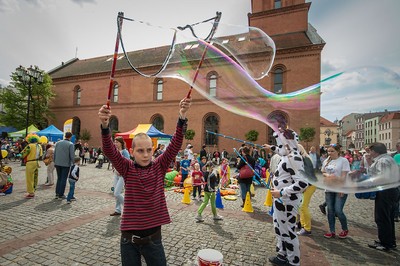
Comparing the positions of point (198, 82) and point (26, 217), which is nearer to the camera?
point (198, 82)

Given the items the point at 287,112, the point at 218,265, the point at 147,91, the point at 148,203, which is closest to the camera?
the point at 148,203

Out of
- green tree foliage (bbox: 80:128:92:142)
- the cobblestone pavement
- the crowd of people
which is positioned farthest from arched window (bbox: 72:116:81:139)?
the crowd of people

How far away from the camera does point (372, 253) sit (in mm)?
4281

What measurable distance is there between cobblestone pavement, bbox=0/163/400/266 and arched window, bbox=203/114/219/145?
18.3 metres

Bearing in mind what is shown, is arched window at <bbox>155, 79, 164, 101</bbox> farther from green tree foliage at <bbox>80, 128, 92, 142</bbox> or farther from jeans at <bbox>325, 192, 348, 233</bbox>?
jeans at <bbox>325, 192, 348, 233</bbox>

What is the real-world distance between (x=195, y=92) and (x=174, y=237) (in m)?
21.3

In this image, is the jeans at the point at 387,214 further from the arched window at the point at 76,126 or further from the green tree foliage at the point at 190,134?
the arched window at the point at 76,126

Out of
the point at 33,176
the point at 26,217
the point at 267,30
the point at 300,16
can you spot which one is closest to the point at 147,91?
the point at 267,30

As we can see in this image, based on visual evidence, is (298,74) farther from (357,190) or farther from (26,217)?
(26,217)

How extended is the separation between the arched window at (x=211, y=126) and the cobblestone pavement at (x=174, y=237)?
1833 cm

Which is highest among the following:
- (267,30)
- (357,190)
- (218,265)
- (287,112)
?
(267,30)

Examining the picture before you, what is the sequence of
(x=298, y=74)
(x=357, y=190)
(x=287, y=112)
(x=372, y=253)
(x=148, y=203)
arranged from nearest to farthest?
(x=148, y=203)
(x=357, y=190)
(x=287, y=112)
(x=372, y=253)
(x=298, y=74)

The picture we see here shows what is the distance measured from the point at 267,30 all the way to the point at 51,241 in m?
27.7

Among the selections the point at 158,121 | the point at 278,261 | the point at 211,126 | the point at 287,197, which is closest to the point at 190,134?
the point at 211,126
